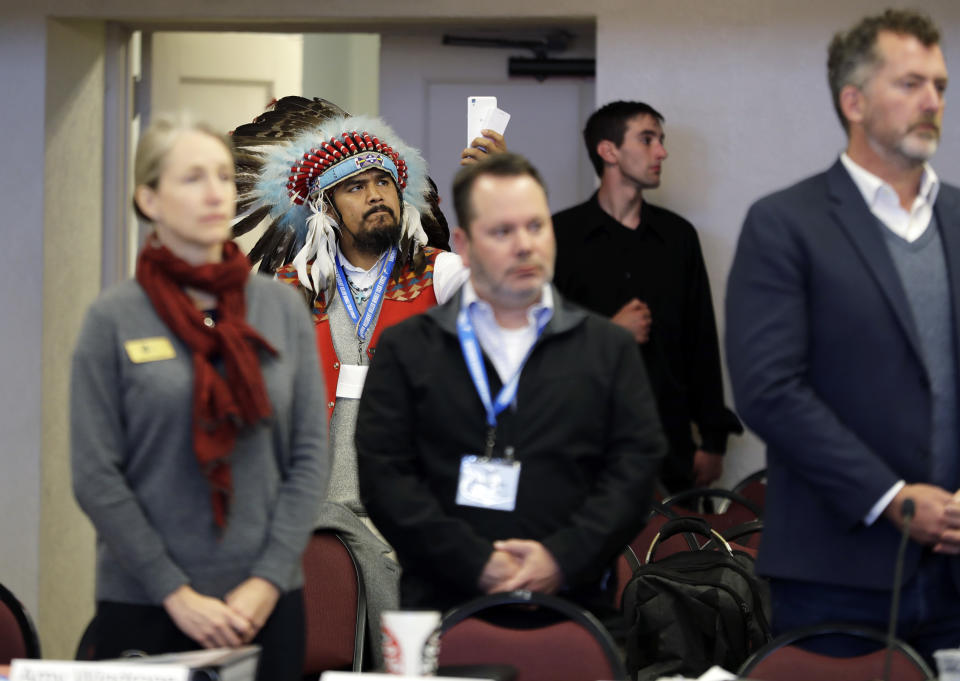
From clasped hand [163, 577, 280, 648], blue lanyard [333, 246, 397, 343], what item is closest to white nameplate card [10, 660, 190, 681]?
clasped hand [163, 577, 280, 648]

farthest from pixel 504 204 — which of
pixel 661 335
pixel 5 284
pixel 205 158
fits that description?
pixel 5 284

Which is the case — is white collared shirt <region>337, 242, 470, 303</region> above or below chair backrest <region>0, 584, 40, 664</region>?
above

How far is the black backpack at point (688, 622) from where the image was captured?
10.1 ft

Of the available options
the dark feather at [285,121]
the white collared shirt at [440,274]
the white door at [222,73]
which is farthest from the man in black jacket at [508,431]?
the white door at [222,73]

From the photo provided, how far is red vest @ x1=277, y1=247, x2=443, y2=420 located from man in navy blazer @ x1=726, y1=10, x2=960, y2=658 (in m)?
1.21

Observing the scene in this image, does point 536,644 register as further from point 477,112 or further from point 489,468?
point 477,112

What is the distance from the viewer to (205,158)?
92.3 inches

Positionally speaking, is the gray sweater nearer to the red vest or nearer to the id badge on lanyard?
the id badge on lanyard

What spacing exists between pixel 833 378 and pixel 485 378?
2.18ft

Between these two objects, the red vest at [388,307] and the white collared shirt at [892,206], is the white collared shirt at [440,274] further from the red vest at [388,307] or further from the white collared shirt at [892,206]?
the white collared shirt at [892,206]

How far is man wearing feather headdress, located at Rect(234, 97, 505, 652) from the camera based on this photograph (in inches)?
138

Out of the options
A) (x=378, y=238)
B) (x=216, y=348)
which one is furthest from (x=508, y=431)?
(x=378, y=238)

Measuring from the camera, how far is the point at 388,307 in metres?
3.58

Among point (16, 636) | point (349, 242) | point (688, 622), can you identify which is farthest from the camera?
point (349, 242)
